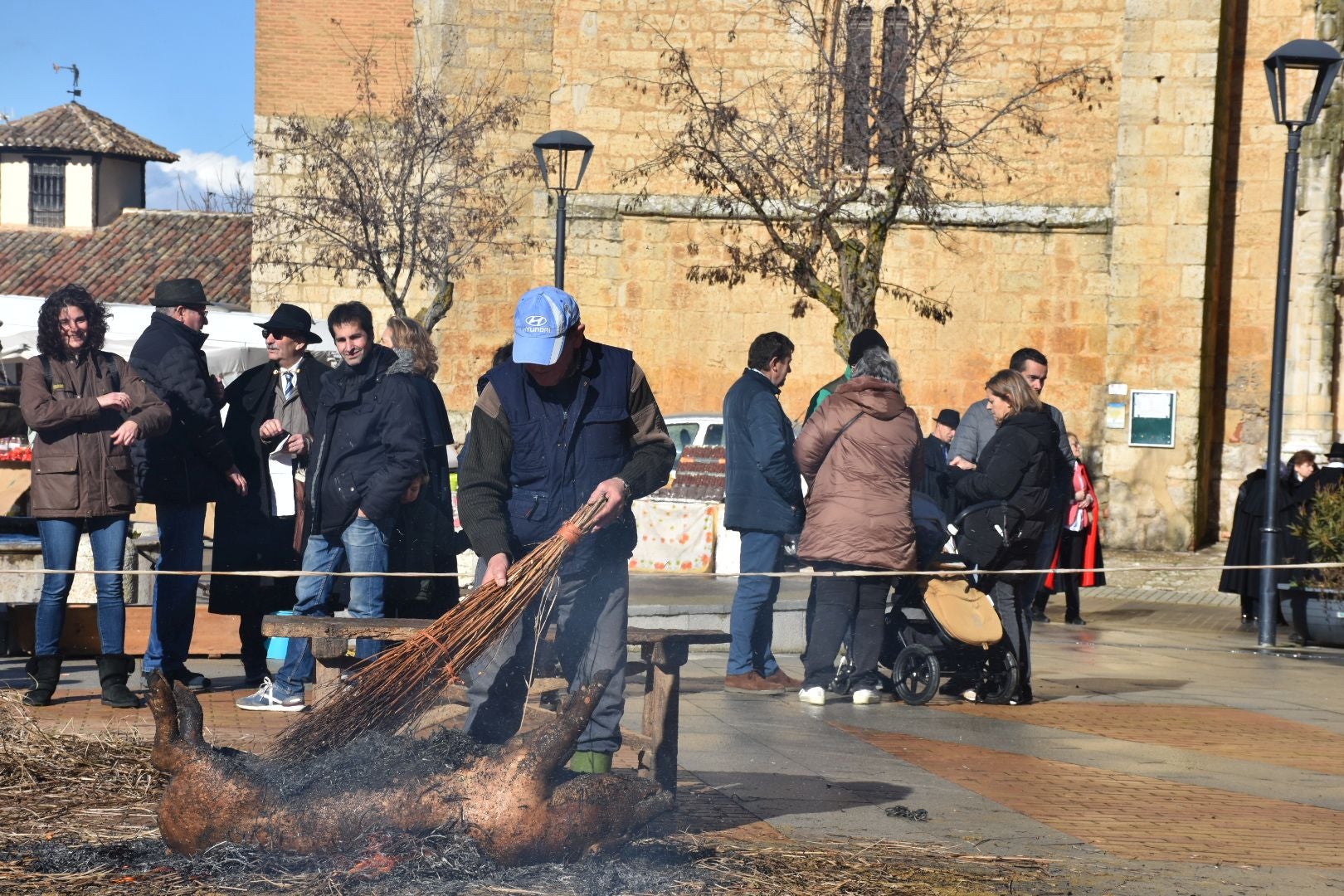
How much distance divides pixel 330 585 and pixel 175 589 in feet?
3.21

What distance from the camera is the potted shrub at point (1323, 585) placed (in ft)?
39.5

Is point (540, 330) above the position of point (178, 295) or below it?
below

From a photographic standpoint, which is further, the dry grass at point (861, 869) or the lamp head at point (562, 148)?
the lamp head at point (562, 148)

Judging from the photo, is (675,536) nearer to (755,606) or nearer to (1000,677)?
(755,606)

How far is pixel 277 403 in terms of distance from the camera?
332 inches

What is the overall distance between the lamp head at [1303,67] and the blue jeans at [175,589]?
8.67 m

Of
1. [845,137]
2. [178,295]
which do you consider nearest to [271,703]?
[178,295]

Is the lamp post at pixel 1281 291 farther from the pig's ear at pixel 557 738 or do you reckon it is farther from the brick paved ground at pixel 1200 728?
the pig's ear at pixel 557 738

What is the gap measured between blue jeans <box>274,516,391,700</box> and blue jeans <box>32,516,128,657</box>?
84 cm

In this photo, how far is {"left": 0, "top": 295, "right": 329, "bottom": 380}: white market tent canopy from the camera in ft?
56.2

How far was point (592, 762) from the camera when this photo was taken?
17.5 ft

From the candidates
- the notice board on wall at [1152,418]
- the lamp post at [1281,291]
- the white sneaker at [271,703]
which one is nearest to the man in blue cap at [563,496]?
the white sneaker at [271,703]

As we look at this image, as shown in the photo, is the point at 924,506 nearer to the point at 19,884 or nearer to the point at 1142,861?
A: the point at 1142,861

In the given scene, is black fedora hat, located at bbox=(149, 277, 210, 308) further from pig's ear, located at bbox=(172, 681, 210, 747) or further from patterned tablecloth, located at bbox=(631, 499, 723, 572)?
patterned tablecloth, located at bbox=(631, 499, 723, 572)
